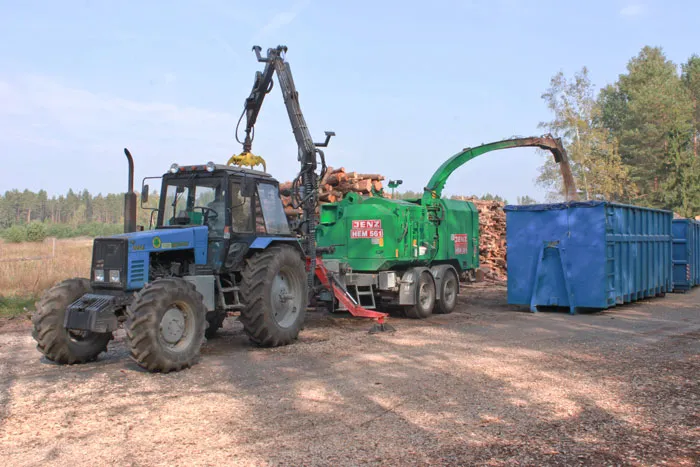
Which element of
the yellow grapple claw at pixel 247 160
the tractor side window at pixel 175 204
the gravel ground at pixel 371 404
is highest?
the yellow grapple claw at pixel 247 160

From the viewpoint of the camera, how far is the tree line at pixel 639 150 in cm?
3909

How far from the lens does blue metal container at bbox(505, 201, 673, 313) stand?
13.4 m

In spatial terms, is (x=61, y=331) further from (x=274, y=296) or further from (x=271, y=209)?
(x=271, y=209)

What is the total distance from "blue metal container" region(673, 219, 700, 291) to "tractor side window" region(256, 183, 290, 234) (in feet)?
46.3

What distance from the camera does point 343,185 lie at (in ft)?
54.3

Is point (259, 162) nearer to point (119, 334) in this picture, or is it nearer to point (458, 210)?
point (119, 334)

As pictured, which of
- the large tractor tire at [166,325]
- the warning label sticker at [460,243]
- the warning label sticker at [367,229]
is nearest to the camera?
the large tractor tire at [166,325]

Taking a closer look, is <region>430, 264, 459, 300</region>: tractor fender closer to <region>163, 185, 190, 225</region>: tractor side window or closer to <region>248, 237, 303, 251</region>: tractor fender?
<region>248, 237, 303, 251</region>: tractor fender

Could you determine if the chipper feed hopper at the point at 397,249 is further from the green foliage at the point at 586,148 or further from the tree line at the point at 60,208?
the tree line at the point at 60,208

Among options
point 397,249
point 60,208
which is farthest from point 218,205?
point 60,208

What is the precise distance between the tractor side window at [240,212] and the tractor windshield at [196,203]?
0.50ft

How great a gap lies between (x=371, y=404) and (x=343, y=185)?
35.6ft

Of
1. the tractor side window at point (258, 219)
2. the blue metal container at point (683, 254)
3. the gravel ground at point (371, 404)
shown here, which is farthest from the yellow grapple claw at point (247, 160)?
the blue metal container at point (683, 254)

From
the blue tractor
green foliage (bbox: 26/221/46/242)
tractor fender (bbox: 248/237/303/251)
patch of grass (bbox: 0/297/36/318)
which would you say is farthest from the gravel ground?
green foliage (bbox: 26/221/46/242)
